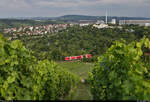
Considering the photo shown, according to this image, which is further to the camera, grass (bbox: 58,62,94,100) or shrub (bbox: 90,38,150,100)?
grass (bbox: 58,62,94,100)

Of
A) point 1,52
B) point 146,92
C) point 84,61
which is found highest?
point 1,52

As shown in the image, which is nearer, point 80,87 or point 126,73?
point 126,73

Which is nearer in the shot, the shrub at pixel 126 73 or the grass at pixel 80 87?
the shrub at pixel 126 73

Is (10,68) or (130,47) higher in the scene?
(130,47)

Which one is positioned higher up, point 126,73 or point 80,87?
point 126,73

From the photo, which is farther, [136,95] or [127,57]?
[127,57]

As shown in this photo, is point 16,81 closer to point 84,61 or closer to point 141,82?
point 141,82

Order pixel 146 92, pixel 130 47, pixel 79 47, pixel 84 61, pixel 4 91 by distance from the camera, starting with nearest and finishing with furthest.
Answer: pixel 146 92 < pixel 4 91 < pixel 130 47 < pixel 84 61 < pixel 79 47

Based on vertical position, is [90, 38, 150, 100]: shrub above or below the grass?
above

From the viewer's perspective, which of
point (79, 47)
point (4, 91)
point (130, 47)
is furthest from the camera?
point (79, 47)

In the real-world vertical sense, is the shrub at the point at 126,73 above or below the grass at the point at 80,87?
above

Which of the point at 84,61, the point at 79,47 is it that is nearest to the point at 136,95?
the point at 84,61
